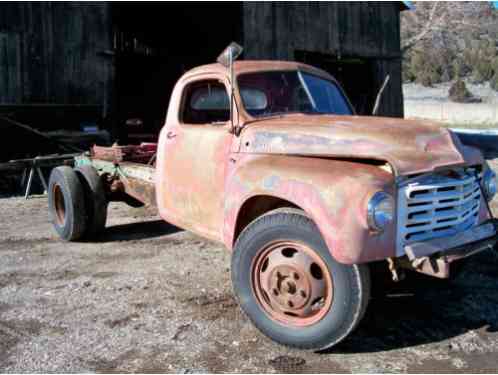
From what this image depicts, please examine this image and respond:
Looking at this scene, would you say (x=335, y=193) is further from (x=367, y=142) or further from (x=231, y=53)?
(x=231, y=53)

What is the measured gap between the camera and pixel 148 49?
18.8m

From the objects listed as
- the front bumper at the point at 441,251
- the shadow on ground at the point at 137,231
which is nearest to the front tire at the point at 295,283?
the front bumper at the point at 441,251

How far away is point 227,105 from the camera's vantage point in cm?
461

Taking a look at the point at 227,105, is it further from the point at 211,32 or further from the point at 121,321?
the point at 211,32

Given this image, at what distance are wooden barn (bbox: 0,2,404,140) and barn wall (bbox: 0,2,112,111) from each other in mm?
22

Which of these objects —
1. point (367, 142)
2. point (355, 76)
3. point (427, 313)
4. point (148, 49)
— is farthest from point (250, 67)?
point (355, 76)

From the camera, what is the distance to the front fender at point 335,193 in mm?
3107

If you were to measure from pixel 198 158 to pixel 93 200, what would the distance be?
2.34 metres

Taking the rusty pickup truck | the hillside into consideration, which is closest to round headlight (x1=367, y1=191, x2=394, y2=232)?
the rusty pickup truck

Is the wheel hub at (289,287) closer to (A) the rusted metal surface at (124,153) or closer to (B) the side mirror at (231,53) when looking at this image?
(B) the side mirror at (231,53)

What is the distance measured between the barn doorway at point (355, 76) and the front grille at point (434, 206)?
15510 millimetres

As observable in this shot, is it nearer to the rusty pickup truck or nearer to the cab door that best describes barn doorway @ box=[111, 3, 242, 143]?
the cab door

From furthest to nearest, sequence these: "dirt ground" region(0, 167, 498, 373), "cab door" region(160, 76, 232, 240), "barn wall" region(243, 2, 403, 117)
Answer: "barn wall" region(243, 2, 403, 117)
"cab door" region(160, 76, 232, 240)
"dirt ground" region(0, 167, 498, 373)

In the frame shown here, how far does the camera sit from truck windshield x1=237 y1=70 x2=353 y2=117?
14.5 ft
